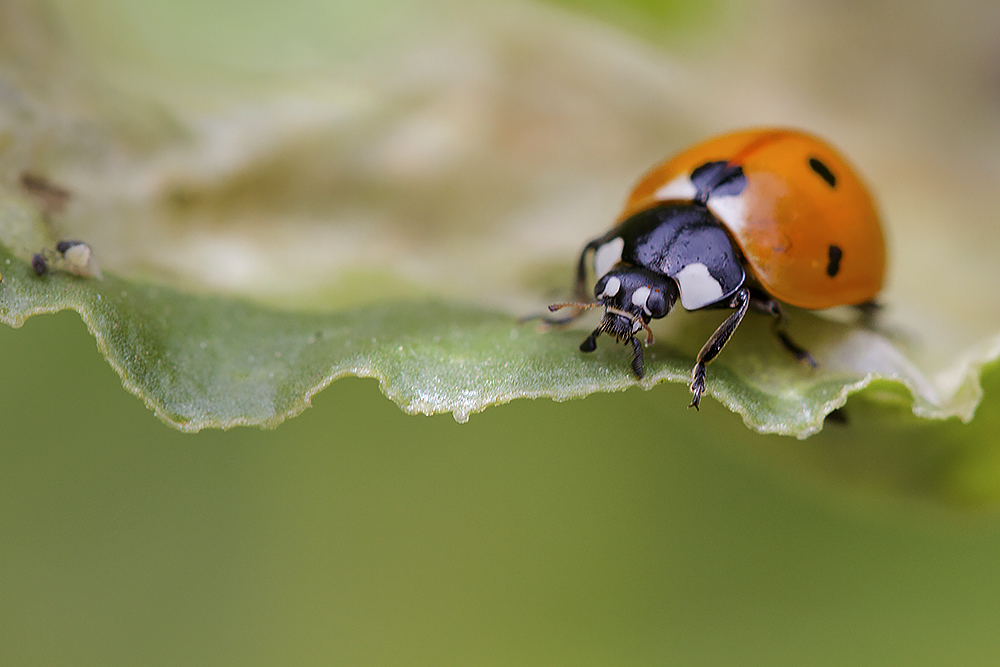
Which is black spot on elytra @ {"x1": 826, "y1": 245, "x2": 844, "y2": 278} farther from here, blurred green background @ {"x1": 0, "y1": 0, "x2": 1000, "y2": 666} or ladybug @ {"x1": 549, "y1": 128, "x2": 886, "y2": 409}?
blurred green background @ {"x1": 0, "y1": 0, "x2": 1000, "y2": 666}

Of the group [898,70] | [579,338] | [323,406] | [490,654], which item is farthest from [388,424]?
[898,70]

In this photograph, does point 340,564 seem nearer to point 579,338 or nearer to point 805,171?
point 579,338

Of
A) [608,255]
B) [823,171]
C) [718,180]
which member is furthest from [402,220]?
[823,171]

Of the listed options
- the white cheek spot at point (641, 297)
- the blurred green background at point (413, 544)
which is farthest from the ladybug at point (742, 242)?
the blurred green background at point (413, 544)

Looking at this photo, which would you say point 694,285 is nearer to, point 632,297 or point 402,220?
point 632,297

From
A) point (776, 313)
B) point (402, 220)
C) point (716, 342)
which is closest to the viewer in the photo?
point (716, 342)
